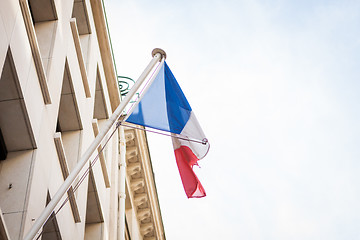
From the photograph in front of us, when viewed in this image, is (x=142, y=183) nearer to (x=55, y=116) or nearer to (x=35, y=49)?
(x=55, y=116)

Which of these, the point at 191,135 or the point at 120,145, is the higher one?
the point at 120,145

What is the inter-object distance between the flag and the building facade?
4.81 feet

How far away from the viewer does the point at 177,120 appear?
1085 centimetres

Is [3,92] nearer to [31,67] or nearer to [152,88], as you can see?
[31,67]

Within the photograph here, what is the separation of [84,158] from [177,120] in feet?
8.63

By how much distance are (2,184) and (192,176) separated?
157 inches

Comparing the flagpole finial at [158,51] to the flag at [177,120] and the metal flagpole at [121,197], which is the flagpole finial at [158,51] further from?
the metal flagpole at [121,197]

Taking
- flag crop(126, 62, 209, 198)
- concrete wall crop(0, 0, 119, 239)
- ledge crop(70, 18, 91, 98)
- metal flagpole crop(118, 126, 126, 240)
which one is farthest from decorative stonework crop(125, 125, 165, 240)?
flag crop(126, 62, 209, 198)

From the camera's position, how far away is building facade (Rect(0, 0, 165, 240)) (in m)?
9.16

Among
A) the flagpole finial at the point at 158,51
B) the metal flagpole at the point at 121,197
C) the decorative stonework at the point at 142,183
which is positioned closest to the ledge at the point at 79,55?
the flagpole finial at the point at 158,51

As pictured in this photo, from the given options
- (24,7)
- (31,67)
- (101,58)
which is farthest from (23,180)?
(101,58)

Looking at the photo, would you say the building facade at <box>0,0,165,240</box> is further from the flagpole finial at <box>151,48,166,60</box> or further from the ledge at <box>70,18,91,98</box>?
the flagpole finial at <box>151,48,166,60</box>

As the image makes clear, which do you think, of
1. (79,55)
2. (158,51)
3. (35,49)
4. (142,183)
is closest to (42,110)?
(35,49)

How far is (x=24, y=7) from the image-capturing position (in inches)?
380
